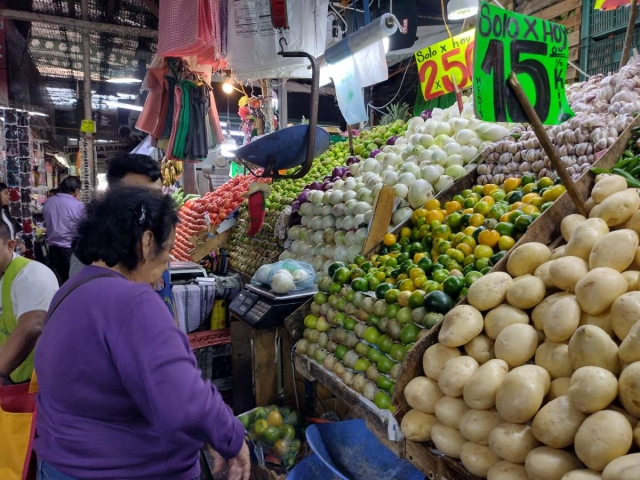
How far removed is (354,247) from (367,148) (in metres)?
1.79

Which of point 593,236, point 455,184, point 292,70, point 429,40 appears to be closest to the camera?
point 593,236

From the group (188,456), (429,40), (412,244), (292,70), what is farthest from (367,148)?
(429,40)

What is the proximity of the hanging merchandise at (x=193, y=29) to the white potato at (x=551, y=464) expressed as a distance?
13.2 ft

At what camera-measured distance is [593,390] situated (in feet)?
3.77

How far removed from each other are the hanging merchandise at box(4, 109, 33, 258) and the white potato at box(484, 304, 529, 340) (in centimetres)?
782

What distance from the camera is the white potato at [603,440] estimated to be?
3.49 feet

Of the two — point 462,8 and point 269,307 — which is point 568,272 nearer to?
point 269,307

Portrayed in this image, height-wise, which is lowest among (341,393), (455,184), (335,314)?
(341,393)

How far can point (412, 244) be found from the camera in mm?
2662

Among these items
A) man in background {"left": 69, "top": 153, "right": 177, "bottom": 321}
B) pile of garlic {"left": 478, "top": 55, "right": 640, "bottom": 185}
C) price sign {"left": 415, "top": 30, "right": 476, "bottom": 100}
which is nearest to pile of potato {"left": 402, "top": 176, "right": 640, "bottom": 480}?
pile of garlic {"left": 478, "top": 55, "right": 640, "bottom": 185}

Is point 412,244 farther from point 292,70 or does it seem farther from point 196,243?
point 196,243

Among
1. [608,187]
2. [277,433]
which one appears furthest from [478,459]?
[277,433]

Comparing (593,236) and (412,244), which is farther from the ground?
(593,236)

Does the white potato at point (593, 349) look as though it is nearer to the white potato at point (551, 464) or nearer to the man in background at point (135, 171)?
the white potato at point (551, 464)
